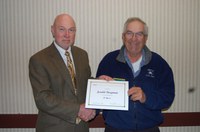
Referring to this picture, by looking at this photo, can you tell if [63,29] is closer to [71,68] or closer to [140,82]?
[71,68]

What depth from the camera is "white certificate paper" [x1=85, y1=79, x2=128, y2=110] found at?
80.4 inches

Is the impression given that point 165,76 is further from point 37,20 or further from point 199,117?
point 37,20

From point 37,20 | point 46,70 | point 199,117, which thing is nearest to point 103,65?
point 46,70

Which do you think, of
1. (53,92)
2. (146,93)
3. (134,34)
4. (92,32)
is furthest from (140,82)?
(92,32)

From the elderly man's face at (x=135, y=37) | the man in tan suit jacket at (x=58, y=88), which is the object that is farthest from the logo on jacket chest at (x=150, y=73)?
the man in tan suit jacket at (x=58, y=88)

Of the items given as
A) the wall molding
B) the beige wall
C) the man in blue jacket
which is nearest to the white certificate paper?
the man in blue jacket

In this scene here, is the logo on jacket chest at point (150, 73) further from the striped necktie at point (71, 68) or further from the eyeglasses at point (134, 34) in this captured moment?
the striped necktie at point (71, 68)

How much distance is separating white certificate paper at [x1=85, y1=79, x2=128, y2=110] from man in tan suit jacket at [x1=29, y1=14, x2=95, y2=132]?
10 centimetres

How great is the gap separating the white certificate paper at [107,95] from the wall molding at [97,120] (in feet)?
3.33

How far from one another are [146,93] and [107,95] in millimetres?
324

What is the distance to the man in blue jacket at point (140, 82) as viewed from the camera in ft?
6.92

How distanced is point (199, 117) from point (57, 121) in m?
1.85

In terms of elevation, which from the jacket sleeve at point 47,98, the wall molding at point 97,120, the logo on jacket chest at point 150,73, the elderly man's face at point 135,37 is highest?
the elderly man's face at point 135,37

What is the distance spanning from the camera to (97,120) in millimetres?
3037
